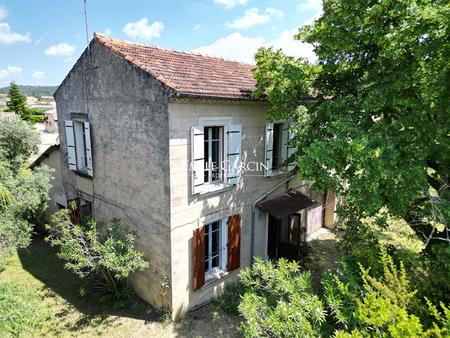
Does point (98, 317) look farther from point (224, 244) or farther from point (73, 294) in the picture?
point (224, 244)

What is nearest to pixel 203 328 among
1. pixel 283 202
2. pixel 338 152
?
pixel 283 202

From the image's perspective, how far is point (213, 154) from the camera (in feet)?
32.8

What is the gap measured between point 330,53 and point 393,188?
13.6 ft

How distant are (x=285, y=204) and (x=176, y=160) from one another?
17.7ft

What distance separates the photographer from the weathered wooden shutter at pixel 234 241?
34.3ft

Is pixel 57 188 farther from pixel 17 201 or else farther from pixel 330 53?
pixel 330 53

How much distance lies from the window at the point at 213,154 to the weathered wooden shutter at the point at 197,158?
58 centimetres

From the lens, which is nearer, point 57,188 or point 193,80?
point 193,80

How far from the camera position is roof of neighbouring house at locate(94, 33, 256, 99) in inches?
336

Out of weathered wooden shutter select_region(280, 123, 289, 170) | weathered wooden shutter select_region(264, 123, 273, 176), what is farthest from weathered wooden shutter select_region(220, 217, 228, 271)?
weathered wooden shutter select_region(280, 123, 289, 170)

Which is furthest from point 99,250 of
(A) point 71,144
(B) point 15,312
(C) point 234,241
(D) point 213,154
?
(A) point 71,144

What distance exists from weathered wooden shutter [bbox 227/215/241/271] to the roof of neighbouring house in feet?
14.4

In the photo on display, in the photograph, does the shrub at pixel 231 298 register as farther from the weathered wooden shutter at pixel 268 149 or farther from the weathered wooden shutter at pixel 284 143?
the weathered wooden shutter at pixel 284 143

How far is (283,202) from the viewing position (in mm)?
11938
